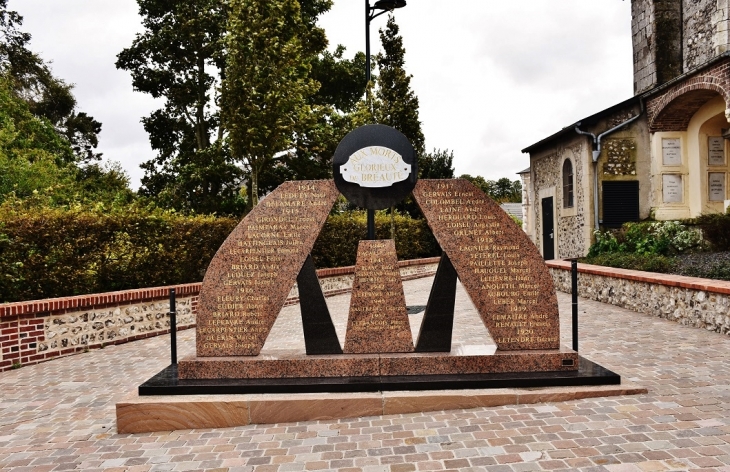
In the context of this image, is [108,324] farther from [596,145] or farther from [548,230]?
[548,230]

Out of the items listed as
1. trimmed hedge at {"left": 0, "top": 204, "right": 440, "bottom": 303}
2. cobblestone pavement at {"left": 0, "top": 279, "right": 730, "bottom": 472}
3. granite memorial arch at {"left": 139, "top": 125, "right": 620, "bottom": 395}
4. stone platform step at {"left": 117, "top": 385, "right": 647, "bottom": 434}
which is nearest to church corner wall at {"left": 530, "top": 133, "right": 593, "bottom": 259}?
trimmed hedge at {"left": 0, "top": 204, "right": 440, "bottom": 303}

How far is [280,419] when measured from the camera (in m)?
4.30

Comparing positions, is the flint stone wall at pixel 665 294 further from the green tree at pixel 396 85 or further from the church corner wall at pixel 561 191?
the green tree at pixel 396 85

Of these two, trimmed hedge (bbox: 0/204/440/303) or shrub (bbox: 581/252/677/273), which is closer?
trimmed hedge (bbox: 0/204/440/303)

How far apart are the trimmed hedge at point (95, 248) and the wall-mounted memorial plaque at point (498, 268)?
5762mm

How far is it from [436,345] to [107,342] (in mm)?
5395

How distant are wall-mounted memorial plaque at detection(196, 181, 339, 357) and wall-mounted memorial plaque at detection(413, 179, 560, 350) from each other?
1.27 metres

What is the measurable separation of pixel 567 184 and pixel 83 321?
14.8 meters

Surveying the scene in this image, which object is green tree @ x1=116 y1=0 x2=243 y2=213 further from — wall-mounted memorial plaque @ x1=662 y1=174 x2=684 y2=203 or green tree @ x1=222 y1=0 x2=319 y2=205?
wall-mounted memorial plaque @ x1=662 y1=174 x2=684 y2=203

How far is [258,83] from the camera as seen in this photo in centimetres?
1202

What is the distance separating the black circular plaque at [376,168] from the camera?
5.11m

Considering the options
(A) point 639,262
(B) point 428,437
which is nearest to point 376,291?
(B) point 428,437

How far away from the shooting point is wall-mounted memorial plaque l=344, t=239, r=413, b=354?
5.00 meters

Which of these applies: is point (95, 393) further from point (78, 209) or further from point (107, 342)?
point (78, 209)
